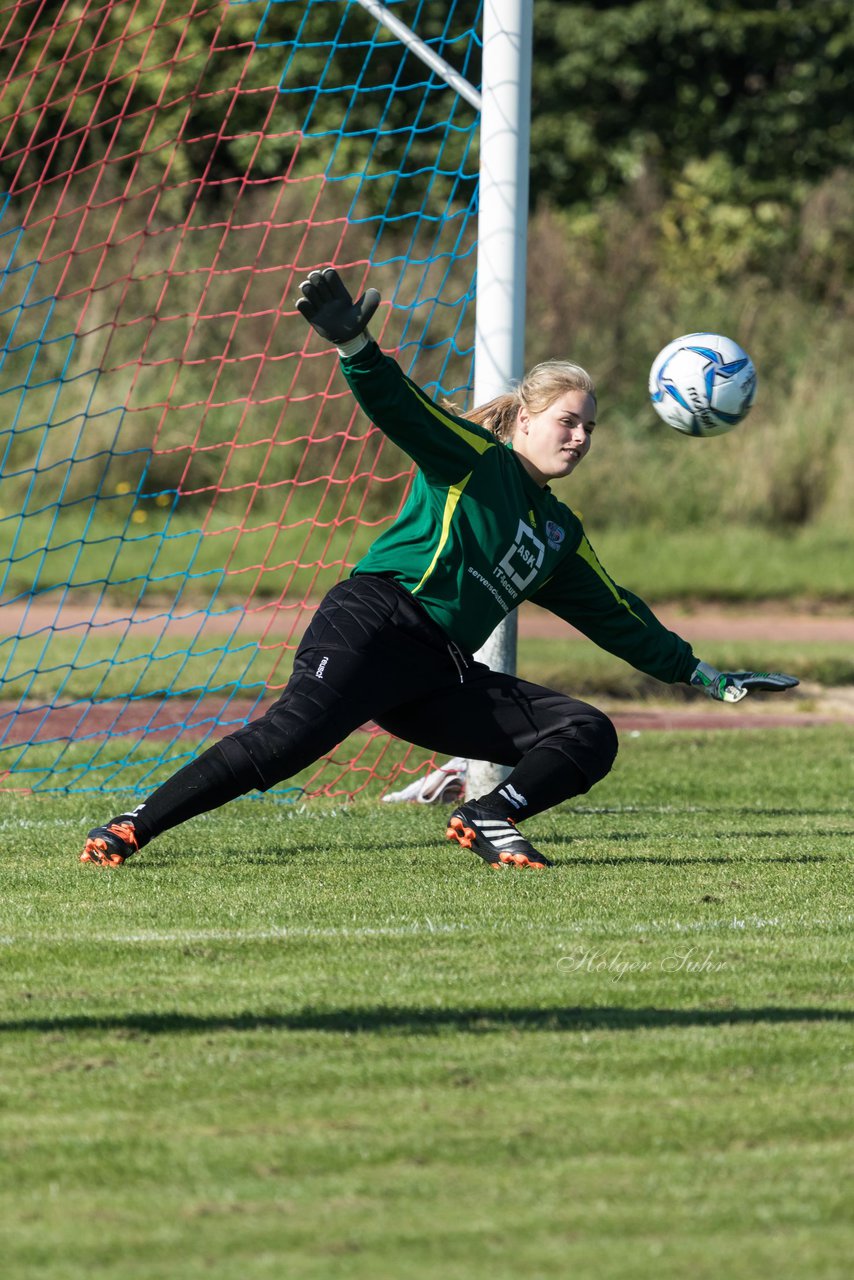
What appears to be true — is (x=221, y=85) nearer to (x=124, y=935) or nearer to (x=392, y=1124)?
(x=124, y=935)

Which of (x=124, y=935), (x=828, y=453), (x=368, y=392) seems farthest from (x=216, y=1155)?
(x=828, y=453)

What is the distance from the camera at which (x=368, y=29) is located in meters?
21.3

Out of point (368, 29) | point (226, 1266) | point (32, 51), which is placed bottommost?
point (226, 1266)

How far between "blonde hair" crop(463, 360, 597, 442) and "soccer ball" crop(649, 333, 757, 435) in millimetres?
550

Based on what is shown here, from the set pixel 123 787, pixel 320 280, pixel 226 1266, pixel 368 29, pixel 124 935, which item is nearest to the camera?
pixel 226 1266

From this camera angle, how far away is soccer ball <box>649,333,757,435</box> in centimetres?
629

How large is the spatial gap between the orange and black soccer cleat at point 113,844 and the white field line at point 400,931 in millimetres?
805

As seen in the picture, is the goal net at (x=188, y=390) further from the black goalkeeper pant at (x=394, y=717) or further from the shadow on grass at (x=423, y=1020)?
the shadow on grass at (x=423, y=1020)

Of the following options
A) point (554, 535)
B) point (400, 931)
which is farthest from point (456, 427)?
point (400, 931)

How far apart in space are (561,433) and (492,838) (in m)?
1.27

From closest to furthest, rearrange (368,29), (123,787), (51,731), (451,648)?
(451,648)
(123,787)
(51,731)
(368,29)

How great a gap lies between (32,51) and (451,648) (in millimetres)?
17636

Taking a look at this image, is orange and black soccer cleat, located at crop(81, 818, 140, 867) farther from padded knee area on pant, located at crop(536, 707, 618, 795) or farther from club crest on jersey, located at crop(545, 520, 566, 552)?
club crest on jersey, located at crop(545, 520, 566, 552)

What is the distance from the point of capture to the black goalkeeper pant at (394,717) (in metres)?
5.48
